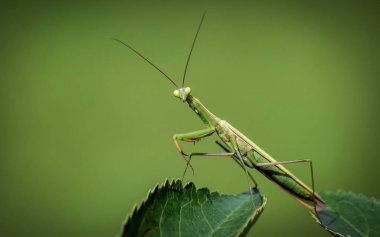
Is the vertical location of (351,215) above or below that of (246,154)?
below

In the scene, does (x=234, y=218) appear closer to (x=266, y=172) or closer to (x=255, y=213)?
(x=255, y=213)

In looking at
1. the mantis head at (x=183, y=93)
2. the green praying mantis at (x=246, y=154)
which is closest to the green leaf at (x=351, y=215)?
the green praying mantis at (x=246, y=154)

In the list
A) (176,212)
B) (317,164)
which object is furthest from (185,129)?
(176,212)

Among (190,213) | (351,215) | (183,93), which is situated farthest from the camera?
(183,93)

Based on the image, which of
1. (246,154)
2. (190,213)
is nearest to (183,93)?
(246,154)

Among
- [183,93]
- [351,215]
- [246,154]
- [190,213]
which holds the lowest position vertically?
[351,215]

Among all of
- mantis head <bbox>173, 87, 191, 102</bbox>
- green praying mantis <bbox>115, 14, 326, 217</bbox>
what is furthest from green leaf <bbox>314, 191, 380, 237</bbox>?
mantis head <bbox>173, 87, 191, 102</bbox>

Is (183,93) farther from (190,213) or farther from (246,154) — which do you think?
(190,213)
